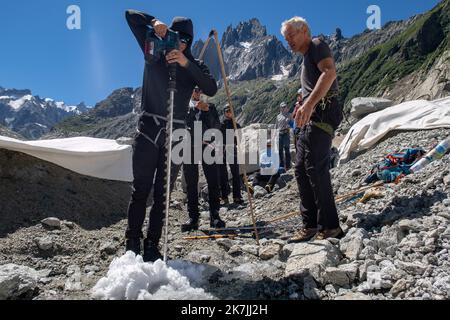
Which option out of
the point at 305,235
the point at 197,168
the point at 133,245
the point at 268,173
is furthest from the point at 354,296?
the point at 268,173

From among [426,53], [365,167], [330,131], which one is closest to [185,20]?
[330,131]

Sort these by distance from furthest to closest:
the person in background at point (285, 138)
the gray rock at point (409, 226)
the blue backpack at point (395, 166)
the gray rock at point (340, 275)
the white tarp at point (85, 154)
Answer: the person in background at point (285, 138), the white tarp at point (85, 154), the blue backpack at point (395, 166), the gray rock at point (409, 226), the gray rock at point (340, 275)

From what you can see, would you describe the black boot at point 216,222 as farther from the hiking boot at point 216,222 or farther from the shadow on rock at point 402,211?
the shadow on rock at point 402,211

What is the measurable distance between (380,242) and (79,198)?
606 cm

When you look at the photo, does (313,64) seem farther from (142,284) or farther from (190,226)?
(190,226)

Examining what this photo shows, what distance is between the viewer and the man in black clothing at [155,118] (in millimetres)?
4473

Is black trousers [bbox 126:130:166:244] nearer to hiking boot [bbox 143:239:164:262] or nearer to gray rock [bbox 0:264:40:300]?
hiking boot [bbox 143:239:164:262]

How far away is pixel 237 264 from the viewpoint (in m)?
4.55

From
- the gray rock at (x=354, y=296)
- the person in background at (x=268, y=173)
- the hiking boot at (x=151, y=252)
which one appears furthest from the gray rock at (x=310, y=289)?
the person in background at (x=268, y=173)

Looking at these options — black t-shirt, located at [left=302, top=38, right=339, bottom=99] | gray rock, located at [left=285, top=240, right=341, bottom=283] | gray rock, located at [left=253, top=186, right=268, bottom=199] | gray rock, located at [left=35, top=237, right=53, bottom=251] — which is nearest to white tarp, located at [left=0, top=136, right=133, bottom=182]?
gray rock, located at [left=35, top=237, right=53, bottom=251]

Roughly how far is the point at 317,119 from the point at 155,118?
2054 mm

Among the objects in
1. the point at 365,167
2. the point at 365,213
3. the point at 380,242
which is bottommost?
the point at 380,242
